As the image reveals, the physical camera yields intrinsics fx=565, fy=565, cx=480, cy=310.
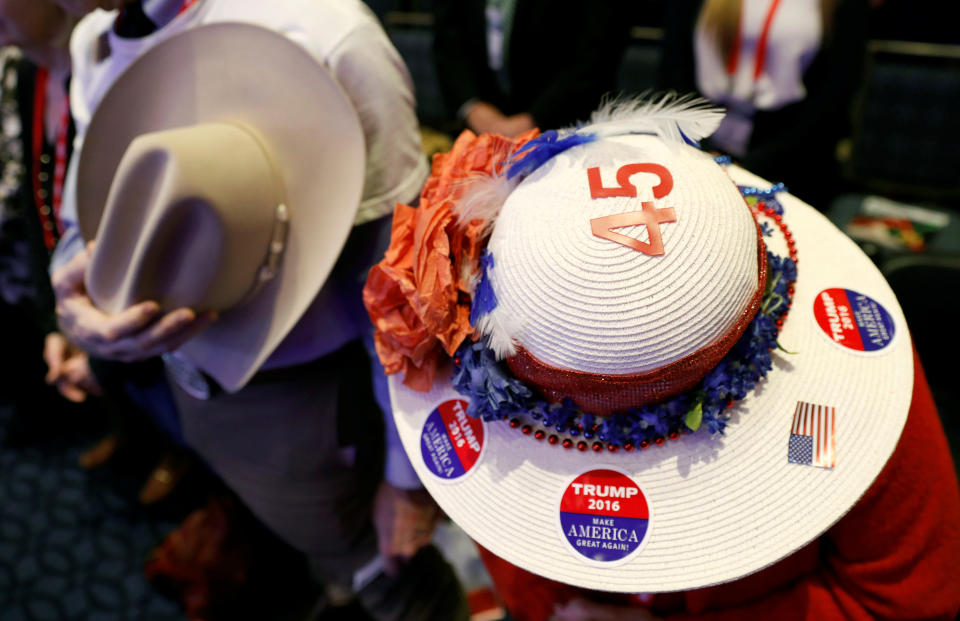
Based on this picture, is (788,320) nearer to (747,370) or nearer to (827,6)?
(747,370)

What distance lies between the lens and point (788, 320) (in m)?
0.70

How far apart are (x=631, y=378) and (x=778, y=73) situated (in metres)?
1.40

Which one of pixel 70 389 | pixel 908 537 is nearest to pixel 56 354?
pixel 70 389

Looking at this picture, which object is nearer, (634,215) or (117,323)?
(634,215)

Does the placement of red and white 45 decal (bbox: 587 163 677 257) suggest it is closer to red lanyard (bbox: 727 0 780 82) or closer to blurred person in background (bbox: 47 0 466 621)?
blurred person in background (bbox: 47 0 466 621)

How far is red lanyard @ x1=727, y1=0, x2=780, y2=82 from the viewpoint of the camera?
157 cm

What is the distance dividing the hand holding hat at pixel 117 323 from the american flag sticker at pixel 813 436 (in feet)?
2.96

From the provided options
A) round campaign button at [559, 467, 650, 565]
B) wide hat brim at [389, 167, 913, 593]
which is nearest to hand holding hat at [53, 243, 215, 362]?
wide hat brim at [389, 167, 913, 593]

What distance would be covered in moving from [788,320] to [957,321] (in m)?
0.91

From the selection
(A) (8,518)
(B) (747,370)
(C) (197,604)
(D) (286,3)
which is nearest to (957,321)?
(B) (747,370)

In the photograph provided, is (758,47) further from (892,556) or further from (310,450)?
(310,450)

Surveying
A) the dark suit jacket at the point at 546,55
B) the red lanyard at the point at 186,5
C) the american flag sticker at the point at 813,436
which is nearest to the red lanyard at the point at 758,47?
the dark suit jacket at the point at 546,55

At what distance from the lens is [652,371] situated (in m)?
0.59

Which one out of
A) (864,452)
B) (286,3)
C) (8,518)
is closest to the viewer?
(864,452)
